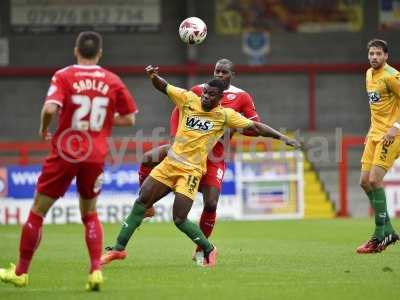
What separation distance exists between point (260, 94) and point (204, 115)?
1813 centimetres

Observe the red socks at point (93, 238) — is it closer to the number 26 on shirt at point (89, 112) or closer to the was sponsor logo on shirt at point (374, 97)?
the number 26 on shirt at point (89, 112)

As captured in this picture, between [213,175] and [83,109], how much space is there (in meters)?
3.46

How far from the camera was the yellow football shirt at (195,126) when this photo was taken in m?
11.8

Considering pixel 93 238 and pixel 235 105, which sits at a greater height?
pixel 235 105

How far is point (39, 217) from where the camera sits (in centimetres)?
964

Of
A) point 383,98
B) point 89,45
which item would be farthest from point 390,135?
point 89,45

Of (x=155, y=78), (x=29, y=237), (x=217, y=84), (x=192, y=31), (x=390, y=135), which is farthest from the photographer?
(x=390, y=135)

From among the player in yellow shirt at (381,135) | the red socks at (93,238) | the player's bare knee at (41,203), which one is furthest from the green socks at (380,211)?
the player's bare knee at (41,203)

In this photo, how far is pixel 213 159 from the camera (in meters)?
12.8

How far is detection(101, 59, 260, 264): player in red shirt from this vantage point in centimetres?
1253

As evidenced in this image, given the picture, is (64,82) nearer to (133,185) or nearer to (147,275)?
(147,275)

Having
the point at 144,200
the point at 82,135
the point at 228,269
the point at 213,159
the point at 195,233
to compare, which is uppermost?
the point at 82,135

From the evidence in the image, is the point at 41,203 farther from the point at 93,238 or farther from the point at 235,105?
the point at 235,105

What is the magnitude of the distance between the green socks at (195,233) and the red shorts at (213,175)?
88cm
